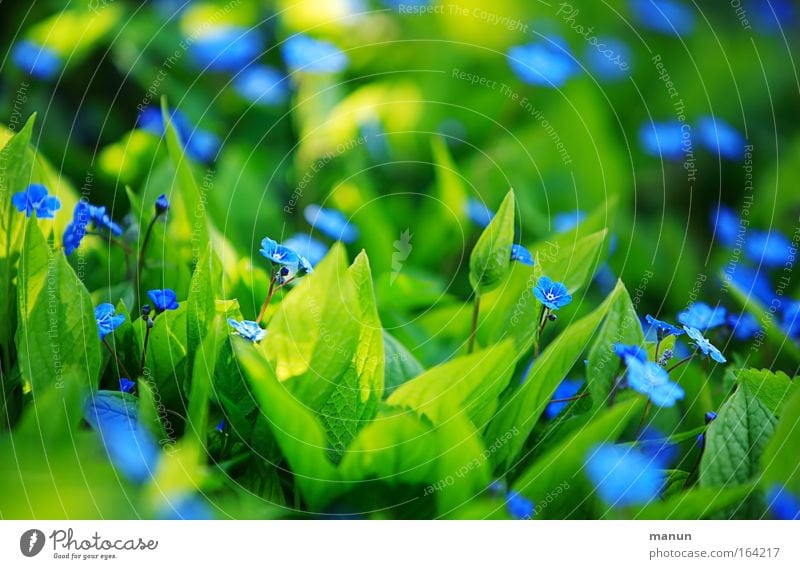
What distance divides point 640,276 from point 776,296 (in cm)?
20

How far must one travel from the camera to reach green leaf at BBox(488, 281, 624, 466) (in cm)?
76

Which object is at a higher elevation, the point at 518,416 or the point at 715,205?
the point at 715,205

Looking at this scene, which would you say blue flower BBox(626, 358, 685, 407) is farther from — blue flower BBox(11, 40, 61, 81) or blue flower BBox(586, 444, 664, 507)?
blue flower BBox(11, 40, 61, 81)

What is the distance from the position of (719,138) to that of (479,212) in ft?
1.51

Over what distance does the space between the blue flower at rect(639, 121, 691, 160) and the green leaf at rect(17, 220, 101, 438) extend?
0.98m

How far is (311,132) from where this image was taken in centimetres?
125

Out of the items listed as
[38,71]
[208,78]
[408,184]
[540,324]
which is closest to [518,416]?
[540,324]

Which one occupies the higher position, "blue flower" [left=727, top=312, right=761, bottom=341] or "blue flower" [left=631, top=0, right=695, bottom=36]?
"blue flower" [left=631, top=0, right=695, bottom=36]

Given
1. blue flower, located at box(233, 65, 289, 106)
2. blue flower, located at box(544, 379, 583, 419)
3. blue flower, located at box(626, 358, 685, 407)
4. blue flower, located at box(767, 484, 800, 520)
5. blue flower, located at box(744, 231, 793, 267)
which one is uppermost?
blue flower, located at box(233, 65, 289, 106)

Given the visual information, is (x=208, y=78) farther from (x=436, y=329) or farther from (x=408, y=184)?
(x=436, y=329)

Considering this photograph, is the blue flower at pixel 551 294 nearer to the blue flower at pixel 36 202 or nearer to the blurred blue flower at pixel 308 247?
the blurred blue flower at pixel 308 247

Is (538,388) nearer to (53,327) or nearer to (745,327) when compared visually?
(745,327)

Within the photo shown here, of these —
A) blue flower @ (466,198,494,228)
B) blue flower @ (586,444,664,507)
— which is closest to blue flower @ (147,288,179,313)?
blue flower @ (586,444,664,507)

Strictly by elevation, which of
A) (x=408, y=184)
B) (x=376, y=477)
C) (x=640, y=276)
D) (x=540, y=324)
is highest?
(x=408, y=184)
